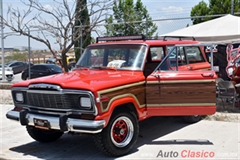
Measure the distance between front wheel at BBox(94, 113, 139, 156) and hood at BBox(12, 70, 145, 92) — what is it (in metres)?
0.57

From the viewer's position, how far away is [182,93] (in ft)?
18.9

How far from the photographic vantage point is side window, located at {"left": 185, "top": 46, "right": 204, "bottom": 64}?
718 centimetres

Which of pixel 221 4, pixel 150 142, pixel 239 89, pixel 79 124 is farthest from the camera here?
pixel 221 4

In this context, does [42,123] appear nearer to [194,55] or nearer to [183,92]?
[183,92]

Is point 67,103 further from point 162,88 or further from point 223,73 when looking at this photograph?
point 223,73

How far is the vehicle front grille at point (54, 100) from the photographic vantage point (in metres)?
5.06

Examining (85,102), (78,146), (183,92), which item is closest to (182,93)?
(183,92)

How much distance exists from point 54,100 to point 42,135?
4.42 ft

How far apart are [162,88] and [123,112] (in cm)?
89

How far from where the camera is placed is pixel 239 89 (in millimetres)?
9305

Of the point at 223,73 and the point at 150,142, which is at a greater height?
the point at 223,73

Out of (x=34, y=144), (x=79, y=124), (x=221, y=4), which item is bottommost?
(x=34, y=144)

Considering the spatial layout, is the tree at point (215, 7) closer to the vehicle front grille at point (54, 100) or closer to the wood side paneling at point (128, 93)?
the wood side paneling at point (128, 93)

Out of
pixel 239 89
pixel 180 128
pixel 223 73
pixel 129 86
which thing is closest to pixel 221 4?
pixel 223 73
